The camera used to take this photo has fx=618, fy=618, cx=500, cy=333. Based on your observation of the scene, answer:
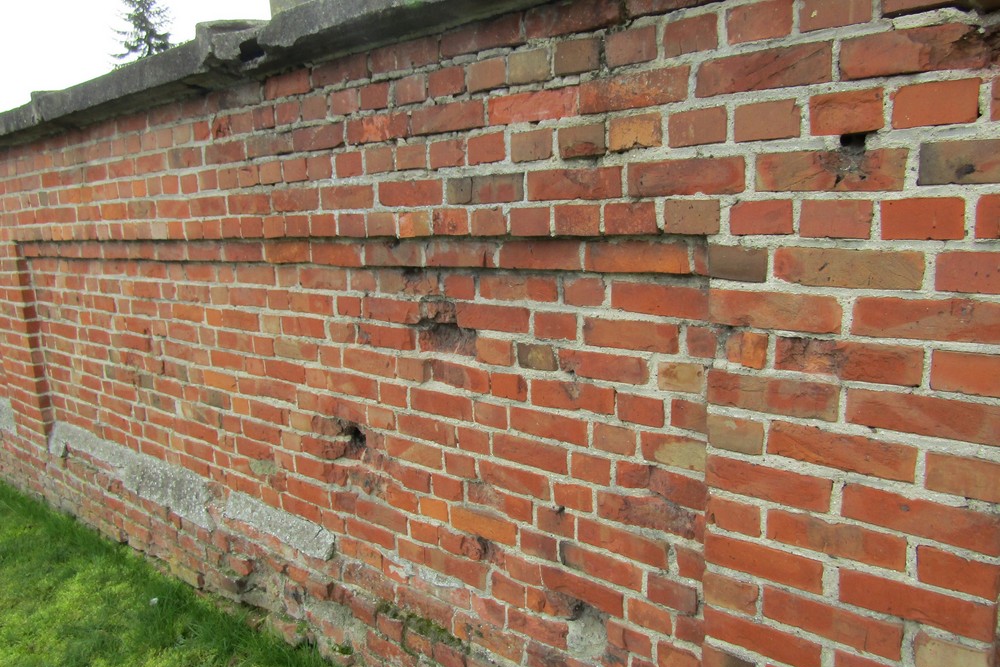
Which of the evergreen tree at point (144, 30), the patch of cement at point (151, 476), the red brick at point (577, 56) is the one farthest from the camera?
the evergreen tree at point (144, 30)

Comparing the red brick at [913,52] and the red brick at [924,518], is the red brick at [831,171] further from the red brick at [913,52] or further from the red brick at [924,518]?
the red brick at [924,518]

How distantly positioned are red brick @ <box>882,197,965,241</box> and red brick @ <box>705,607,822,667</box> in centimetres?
90

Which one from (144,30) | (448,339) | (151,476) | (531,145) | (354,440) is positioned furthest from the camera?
(144,30)

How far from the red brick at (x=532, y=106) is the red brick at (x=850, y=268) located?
A: 659mm

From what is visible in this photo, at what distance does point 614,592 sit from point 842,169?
1.25 metres

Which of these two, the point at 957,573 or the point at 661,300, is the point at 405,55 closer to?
the point at 661,300

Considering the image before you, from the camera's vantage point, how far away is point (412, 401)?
2.17 metres

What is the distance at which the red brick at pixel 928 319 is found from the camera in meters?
1.13

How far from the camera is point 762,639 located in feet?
4.68

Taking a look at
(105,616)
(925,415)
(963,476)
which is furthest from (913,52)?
(105,616)

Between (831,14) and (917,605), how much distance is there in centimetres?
119

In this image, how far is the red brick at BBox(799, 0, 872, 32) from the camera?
3.86 feet

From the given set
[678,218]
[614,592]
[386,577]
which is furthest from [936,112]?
[386,577]

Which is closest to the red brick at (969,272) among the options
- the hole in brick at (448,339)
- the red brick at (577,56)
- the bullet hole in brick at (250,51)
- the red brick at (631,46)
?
the red brick at (631,46)
